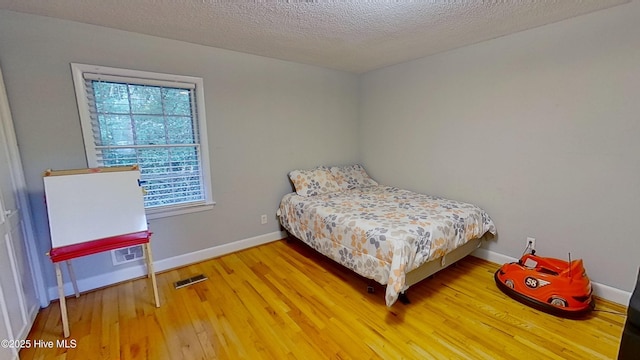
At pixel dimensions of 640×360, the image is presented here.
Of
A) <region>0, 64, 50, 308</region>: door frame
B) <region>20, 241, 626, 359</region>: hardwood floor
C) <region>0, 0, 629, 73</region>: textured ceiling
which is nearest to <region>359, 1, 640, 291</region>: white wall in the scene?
<region>0, 0, 629, 73</region>: textured ceiling

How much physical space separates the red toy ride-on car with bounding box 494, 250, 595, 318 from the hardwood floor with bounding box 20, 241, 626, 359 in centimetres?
7

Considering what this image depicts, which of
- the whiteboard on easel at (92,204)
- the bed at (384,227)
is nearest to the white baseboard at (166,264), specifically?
the bed at (384,227)

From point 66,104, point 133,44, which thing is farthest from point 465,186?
point 66,104

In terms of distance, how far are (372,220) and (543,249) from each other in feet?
5.22

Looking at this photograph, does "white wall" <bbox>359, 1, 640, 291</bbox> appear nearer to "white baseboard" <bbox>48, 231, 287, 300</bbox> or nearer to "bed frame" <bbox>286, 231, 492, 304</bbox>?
"bed frame" <bbox>286, 231, 492, 304</bbox>

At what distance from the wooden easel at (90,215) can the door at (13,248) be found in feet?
0.64

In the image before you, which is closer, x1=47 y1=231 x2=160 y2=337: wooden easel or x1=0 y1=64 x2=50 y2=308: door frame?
x1=47 y1=231 x2=160 y2=337: wooden easel

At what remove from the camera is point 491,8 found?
76.7 inches

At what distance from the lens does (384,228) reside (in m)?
2.11

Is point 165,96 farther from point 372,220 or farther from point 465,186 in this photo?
point 465,186

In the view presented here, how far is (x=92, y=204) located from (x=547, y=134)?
3630 millimetres

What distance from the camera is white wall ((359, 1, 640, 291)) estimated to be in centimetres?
197

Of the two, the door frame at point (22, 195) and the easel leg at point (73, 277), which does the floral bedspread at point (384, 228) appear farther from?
the door frame at point (22, 195)

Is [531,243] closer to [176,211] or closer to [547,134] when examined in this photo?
[547,134]
